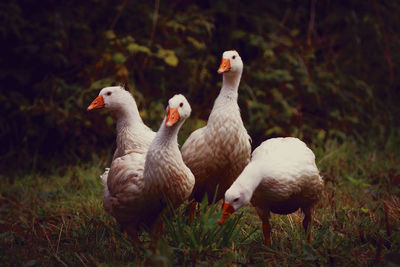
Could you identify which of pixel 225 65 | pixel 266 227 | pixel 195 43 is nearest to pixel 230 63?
pixel 225 65

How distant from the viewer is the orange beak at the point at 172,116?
2699mm

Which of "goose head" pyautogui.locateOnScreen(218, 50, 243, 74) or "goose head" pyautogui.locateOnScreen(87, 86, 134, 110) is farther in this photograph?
"goose head" pyautogui.locateOnScreen(87, 86, 134, 110)

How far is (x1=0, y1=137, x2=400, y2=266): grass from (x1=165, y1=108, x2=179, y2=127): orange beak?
54 centimetres

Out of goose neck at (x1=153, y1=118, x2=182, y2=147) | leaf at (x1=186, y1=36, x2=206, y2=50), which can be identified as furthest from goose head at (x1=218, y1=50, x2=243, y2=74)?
leaf at (x1=186, y1=36, x2=206, y2=50)

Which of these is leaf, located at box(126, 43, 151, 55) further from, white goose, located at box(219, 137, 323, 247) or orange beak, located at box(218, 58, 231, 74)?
white goose, located at box(219, 137, 323, 247)

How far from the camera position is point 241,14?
5734 millimetres

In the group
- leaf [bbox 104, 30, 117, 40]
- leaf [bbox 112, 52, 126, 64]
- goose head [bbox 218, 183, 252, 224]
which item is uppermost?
leaf [bbox 104, 30, 117, 40]

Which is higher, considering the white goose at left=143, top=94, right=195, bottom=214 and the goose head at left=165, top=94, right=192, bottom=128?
Answer: the goose head at left=165, top=94, right=192, bottom=128

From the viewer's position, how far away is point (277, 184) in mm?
2969

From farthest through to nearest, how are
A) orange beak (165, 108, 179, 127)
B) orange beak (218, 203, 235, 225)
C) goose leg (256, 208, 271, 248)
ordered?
1. goose leg (256, 208, 271, 248)
2. orange beak (218, 203, 235, 225)
3. orange beak (165, 108, 179, 127)

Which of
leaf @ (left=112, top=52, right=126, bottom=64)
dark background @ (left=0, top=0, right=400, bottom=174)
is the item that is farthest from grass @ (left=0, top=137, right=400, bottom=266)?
leaf @ (left=112, top=52, right=126, bottom=64)

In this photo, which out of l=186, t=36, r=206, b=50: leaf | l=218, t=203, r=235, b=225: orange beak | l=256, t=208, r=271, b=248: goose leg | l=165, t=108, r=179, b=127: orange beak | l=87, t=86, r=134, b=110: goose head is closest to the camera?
l=165, t=108, r=179, b=127: orange beak

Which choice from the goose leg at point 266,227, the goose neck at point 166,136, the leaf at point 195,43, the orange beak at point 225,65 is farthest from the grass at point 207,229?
the leaf at point 195,43

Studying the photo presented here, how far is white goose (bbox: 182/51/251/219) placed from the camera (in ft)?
10.9
